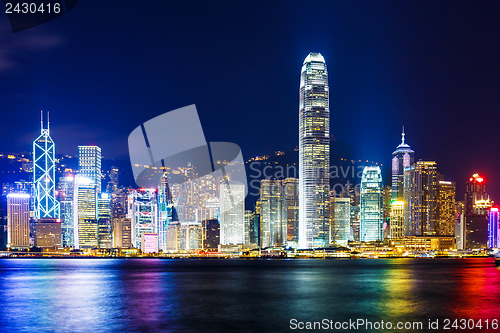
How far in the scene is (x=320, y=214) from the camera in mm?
192500

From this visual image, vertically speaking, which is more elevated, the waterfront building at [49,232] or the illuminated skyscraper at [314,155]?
the illuminated skyscraper at [314,155]

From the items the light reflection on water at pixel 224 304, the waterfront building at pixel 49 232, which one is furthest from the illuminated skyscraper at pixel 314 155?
the light reflection on water at pixel 224 304

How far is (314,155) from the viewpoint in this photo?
191375 mm

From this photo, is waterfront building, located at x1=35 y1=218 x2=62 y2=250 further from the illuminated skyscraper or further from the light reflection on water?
the light reflection on water

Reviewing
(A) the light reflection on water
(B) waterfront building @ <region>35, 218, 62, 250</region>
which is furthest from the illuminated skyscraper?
(A) the light reflection on water

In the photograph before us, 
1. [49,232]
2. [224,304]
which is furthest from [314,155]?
[224,304]

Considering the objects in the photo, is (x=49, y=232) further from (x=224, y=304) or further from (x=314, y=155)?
(x=224, y=304)

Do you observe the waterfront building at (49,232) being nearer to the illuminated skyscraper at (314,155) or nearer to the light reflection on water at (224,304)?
the illuminated skyscraper at (314,155)

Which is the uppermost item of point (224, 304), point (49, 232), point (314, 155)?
point (314, 155)

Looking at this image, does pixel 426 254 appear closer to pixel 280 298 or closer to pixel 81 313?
pixel 280 298

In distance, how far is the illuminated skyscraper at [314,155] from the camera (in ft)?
623

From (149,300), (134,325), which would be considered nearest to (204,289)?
(149,300)

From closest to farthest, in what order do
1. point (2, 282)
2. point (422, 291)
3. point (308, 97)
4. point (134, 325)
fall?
point (134, 325) → point (422, 291) → point (2, 282) → point (308, 97)

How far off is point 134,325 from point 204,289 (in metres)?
24.8
